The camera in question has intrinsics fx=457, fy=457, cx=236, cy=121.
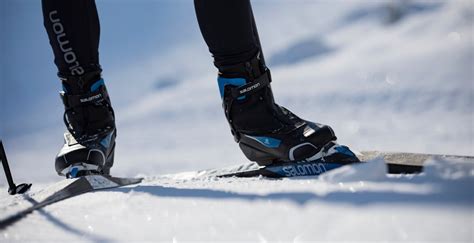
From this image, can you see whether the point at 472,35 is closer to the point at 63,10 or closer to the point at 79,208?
the point at 63,10

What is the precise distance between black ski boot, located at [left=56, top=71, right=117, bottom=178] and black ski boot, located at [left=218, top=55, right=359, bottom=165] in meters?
0.45

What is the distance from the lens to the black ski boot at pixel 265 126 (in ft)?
4.60

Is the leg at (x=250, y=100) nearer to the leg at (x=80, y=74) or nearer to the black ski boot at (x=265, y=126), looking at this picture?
the black ski boot at (x=265, y=126)

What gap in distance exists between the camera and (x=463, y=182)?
2.38 feet

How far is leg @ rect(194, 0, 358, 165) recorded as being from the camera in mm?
1399

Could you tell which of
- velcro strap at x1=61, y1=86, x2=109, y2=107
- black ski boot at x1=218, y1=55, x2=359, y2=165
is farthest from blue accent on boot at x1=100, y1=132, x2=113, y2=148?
black ski boot at x1=218, y1=55, x2=359, y2=165

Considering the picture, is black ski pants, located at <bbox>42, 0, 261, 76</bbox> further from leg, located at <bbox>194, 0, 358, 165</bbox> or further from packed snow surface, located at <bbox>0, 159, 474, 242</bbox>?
packed snow surface, located at <bbox>0, 159, 474, 242</bbox>

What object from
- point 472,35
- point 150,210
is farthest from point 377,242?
point 472,35

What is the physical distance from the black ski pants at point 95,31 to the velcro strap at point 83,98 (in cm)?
8

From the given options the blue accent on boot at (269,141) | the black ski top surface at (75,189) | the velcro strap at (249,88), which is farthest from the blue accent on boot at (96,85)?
the blue accent on boot at (269,141)

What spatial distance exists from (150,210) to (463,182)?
22.4 inches

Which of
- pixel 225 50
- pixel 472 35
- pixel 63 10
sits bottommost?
pixel 472 35

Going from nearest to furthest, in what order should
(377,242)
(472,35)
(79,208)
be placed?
(377,242) < (79,208) < (472,35)

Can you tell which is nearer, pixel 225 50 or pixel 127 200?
pixel 127 200
